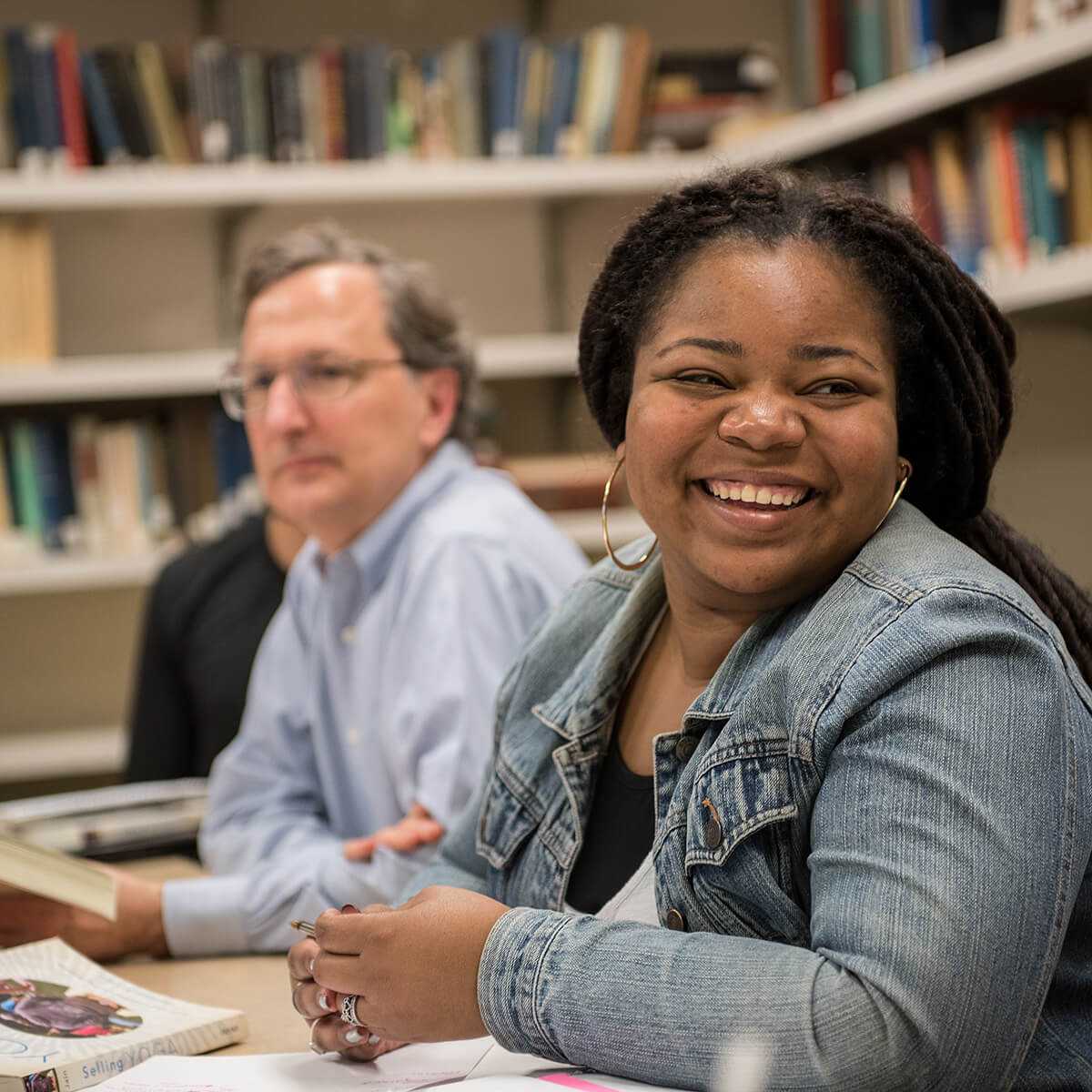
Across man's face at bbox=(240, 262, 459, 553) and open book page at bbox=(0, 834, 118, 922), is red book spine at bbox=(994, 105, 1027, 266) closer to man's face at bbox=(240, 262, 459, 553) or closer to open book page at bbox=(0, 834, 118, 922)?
man's face at bbox=(240, 262, 459, 553)

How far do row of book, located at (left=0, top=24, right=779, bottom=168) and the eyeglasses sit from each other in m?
1.39

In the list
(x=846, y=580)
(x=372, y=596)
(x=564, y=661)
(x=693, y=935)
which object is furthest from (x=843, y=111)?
(x=693, y=935)

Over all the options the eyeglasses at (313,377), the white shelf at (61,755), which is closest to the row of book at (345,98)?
the white shelf at (61,755)

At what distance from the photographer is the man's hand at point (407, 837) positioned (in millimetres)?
1380

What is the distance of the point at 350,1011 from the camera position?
0.95 meters

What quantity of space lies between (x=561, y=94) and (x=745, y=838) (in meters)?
2.58

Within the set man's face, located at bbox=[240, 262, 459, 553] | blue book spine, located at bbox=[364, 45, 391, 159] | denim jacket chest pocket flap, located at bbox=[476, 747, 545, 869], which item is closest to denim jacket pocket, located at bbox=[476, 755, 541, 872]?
denim jacket chest pocket flap, located at bbox=[476, 747, 545, 869]

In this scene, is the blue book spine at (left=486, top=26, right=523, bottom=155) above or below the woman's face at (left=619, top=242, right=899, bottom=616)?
above

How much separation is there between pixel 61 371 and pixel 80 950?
1.87 metres

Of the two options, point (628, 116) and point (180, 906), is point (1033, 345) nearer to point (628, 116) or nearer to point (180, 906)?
point (628, 116)

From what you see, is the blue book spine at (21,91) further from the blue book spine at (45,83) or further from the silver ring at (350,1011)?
the silver ring at (350,1011)

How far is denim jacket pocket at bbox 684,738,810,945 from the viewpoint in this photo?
0.89 m

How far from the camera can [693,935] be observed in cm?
85

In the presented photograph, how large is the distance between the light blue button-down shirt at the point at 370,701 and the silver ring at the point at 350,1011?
A: 1.39 feet
